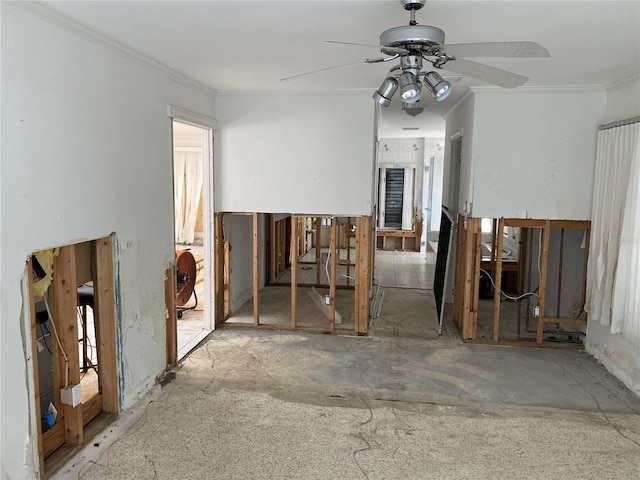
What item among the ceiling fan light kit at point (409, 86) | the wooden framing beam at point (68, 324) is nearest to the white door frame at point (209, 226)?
the wooden framing beam at point (68, 324)

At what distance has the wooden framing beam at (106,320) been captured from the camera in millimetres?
3471

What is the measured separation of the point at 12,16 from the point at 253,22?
129 centimetres

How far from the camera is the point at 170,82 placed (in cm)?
432

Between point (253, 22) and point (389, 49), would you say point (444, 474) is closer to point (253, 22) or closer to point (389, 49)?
point (389, 49)

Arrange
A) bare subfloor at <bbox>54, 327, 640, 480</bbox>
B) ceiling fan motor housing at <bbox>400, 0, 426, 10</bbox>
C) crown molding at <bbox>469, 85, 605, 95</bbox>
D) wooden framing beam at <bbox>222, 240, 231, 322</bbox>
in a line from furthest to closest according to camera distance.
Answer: wooden framing beam at <bbox>222, 240, 231, 322</bbox> < crown molding at <bbox>469, 85, 605, 95</bbox> < bare subfloor at <bbox>54, 327, 640, 480</bbox> < ceiling fan motor housing at <bbox>400, 0, 426, 10</bbox>

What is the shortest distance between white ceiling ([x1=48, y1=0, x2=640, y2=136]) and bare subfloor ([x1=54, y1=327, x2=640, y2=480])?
274 cm

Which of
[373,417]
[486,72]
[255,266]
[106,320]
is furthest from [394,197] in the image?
[486,72]

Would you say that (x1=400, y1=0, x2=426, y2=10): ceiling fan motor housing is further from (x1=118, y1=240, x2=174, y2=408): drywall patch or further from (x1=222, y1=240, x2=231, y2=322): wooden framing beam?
(x1=222, y1=240, x2=231, y2=322): wooden framing beam

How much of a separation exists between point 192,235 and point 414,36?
35.3 feet

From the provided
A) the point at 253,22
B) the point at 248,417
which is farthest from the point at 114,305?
the point at 253,22

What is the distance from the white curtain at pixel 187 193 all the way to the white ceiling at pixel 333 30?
312 inches

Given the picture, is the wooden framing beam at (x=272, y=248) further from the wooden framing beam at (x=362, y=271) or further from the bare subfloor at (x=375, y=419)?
the bare subfloor at (x=375, y=419)

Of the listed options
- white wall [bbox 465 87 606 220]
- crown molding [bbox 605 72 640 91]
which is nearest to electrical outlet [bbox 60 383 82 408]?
white wall [bbox 465 87 606 220]

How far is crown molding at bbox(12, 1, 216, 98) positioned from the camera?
2.65 m
